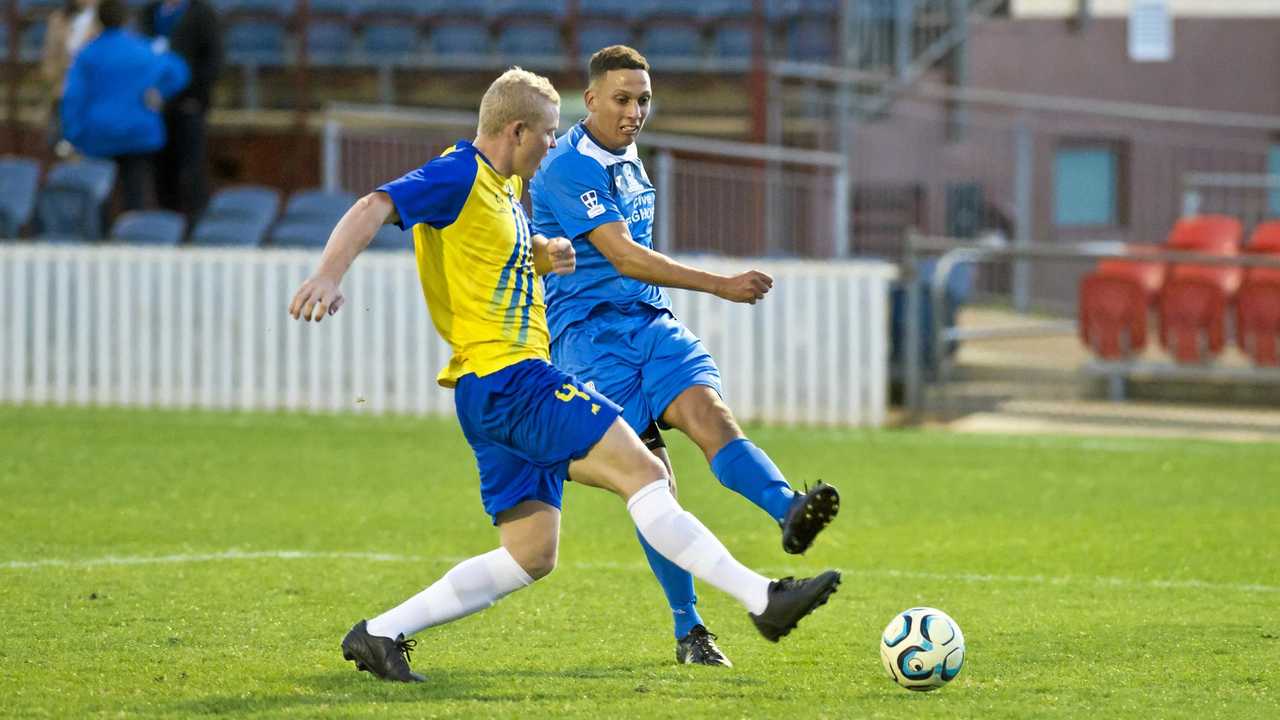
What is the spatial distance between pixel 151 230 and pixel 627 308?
30.1 feet

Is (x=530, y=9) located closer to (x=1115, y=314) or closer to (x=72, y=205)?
(x=72, y=205)

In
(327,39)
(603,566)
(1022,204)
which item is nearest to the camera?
Answer: (603,566)

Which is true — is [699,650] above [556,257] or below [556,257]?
below

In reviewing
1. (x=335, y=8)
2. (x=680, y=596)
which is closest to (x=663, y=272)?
(x=680, y=596)

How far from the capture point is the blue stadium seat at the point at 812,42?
65.6 feet

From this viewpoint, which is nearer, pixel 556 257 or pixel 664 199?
pixel 556 257

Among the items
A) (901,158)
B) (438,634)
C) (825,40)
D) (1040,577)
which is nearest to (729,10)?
(825,40)

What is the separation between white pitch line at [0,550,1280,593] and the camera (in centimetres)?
783

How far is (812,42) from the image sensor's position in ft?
66.0

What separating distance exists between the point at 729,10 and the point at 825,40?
54.4 inches

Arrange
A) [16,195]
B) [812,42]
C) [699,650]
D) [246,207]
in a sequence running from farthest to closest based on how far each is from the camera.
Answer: [812,42]
[16,195]
[246,207]
[699,650]

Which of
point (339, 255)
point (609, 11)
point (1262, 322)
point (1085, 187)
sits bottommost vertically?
point (1262, 322)

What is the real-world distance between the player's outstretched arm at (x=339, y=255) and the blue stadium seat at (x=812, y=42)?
1531 cm

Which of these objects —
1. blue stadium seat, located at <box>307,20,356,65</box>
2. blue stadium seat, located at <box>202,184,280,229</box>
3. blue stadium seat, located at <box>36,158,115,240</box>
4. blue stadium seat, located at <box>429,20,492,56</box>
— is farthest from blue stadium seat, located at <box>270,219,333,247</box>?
blue stadium seat, located at <box>307,20,356,65</box>
